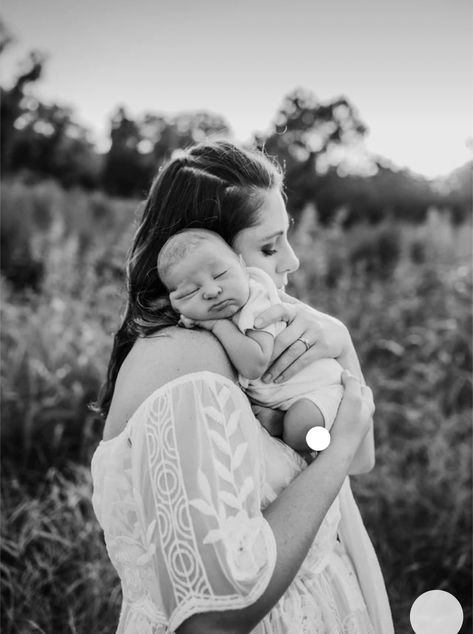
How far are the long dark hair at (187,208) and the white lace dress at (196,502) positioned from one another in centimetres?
31

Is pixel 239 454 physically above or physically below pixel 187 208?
below

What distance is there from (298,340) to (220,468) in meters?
0.59

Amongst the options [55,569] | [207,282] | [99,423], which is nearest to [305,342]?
[207,282]

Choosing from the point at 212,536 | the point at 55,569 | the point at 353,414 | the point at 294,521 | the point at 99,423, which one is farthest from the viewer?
the point at 99,423

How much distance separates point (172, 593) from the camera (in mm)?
1172

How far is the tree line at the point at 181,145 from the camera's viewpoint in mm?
9109

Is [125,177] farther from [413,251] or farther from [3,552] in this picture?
[3,552]

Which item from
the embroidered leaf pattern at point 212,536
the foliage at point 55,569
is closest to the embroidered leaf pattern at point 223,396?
the embroidered leaf pattern at point 212,536

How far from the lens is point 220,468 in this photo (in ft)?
3.83

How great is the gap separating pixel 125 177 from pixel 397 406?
10.2 metres

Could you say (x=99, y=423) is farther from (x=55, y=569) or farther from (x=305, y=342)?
(x=305, y=342)

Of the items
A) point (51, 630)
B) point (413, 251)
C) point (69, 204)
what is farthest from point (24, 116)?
point (51, 630)

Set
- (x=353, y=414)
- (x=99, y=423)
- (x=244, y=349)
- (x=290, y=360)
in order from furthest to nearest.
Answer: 1. (x=99, y=423)
2. (x=290, y=360)
3. (x=353, y=414)
4. (x=244, y=349)

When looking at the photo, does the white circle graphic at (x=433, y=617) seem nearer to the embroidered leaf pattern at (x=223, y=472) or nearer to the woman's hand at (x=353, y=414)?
the woman's hand at (x=353, y=414)
